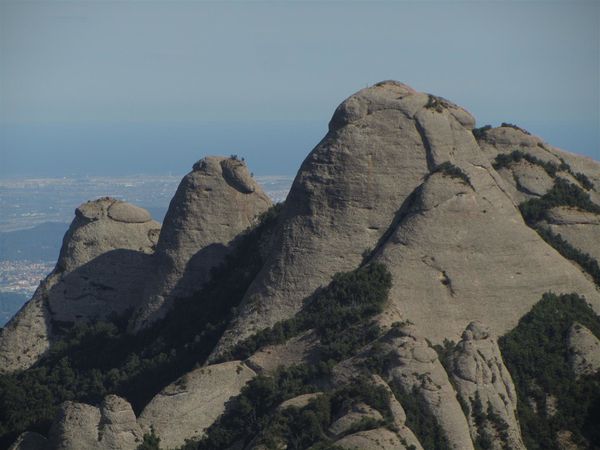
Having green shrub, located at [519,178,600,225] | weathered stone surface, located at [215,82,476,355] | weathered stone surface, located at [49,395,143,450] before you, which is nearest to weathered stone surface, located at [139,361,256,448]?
weathered stone surface, located at [49,395,143,450]

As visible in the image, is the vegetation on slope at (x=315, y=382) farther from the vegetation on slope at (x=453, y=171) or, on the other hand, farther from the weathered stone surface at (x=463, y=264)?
the vegetation on slope at (x=453, y=171)

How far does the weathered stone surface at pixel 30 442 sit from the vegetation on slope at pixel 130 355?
3088 mm

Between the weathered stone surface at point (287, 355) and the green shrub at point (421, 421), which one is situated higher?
the weathered stone surface at point (287, 355)

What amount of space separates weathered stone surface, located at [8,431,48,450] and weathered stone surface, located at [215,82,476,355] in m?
7.71

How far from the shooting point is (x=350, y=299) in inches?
2050

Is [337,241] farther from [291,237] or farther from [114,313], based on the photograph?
[114,313]

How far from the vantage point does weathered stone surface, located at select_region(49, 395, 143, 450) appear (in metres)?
46.2

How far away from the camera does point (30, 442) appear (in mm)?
48500

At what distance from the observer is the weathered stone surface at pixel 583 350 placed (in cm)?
5066

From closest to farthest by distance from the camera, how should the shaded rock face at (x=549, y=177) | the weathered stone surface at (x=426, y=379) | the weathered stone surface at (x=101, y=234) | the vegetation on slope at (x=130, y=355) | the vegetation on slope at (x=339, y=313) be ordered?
the weathered stone surface at (x=426, y=379) → the vegetation on slope at (x=339, y=313) → the vegetation on slope at (x=130, y=355) → the shaded rock face at (x=549, y=177) → the weathered stone surface at (x=101, y=234)

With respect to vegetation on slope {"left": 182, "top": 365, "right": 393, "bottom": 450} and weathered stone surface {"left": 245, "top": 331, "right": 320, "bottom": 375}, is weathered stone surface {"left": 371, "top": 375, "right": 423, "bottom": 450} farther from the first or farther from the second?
weathered stone surface {"left": 245, "top": 331, "right": 320, "bottom": 375}

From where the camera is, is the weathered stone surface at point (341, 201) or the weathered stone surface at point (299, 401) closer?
the weathered stone surface at point (299, 401)

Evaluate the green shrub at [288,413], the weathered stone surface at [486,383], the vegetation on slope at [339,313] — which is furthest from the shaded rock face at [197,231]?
the weathered stone surface at [486,383]

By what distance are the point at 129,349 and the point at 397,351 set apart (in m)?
15.4
